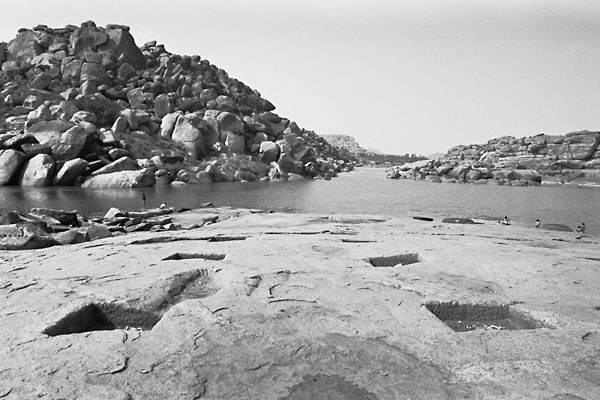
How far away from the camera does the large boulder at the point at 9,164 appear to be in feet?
159

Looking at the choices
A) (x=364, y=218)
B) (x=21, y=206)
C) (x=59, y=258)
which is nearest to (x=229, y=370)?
(x=59, y=258)

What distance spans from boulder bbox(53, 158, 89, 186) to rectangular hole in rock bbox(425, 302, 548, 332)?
53097 mm

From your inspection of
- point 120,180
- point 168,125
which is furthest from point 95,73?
point 120,180

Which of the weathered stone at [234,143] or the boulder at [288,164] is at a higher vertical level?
the weathered stone at [234,143]

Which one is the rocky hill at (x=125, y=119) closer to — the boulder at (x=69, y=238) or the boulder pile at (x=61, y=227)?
the boulder pile at (x=61, y=227)

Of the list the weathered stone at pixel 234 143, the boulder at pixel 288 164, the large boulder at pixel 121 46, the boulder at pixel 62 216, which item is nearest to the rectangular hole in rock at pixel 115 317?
the boulder at pixel 62 216

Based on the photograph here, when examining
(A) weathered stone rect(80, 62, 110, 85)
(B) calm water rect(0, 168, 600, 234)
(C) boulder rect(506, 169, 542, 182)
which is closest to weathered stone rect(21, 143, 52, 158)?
(B) calm water rect(0, 168, 600, 234)

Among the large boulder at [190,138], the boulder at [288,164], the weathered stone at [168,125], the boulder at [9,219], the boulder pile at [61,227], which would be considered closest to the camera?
the boulder pile at [61,227]

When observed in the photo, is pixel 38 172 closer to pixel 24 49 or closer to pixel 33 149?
pixel 33 149

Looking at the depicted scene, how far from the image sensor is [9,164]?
161ft

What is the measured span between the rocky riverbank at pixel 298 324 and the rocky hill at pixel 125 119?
1828 inches

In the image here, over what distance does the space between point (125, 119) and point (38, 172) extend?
2097 centimetres

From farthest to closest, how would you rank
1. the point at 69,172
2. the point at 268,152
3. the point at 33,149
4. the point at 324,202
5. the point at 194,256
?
the point at 268,152 < the point at 33,149 < the point at 69,172 < the point at 324,202 < the point at 194,256

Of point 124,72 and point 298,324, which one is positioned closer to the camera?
point 298,324
